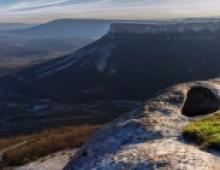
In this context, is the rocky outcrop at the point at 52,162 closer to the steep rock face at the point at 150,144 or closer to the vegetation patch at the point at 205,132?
the steep rock face at the point at 150,144

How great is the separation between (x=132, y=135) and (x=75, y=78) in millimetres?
165861

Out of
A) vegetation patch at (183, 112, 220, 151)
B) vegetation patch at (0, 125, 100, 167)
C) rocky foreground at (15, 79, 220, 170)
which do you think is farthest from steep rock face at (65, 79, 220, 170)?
vegetation patch at (0, 125, 100, 167)

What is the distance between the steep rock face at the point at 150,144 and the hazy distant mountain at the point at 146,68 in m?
124

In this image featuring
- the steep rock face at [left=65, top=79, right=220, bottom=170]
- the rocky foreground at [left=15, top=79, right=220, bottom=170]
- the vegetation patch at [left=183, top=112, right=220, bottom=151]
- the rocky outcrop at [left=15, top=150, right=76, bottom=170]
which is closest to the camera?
the steep rock face at [left=65, top=79, right=220, bottom=170]

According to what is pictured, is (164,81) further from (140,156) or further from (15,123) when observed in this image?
(140,156)

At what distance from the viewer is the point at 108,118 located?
128m

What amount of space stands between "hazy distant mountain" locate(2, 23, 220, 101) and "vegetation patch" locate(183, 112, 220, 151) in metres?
128

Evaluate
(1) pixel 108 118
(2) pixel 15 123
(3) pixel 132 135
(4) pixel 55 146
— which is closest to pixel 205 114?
(3) pixel 132 135

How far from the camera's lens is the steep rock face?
2527 centimetres

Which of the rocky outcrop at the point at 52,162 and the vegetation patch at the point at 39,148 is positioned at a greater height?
the rocky outcrop at the point at 52,162

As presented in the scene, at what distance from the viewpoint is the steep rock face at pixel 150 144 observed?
25266mm

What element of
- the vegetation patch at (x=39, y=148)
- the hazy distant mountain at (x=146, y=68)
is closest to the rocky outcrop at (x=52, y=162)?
the vegetation patch at (x=39, y=148)

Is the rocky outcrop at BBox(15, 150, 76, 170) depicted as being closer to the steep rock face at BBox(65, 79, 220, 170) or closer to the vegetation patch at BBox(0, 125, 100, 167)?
the vegetation patch at BBox(0, 125, 100, 167)

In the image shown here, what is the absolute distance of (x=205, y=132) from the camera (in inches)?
1131
